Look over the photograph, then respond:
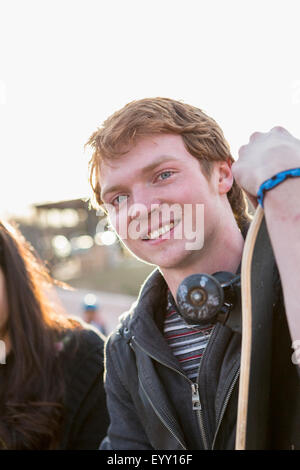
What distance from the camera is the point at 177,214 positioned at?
1746 mm

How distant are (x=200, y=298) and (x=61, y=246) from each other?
2313cm

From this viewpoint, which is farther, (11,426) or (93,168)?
(11,426)

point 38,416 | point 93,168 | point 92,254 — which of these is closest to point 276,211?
point 93,168

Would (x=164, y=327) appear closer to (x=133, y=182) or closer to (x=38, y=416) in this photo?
(x=133, y=182)

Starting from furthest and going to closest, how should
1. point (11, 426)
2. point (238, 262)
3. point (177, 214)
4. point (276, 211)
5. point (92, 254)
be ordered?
point (92, 254) < point (11, 426) < point (238, 262) < point (177, 214) < point (276, 211)

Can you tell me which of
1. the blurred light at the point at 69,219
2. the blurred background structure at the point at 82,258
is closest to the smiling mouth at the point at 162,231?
the blurred background structure at the point at 82,258

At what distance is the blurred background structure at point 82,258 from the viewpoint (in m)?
14.4

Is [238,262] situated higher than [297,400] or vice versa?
[238,262]

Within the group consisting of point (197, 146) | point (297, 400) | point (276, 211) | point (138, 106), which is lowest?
point (297, 400)

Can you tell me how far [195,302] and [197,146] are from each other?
33.1 inches

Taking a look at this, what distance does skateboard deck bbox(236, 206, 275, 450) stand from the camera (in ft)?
4.00

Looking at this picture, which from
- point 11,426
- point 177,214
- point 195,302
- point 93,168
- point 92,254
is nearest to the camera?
point 195,302

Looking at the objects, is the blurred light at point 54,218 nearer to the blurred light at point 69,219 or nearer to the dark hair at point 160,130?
the blurred light at point 69,219

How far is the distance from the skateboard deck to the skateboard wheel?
0.09 m
